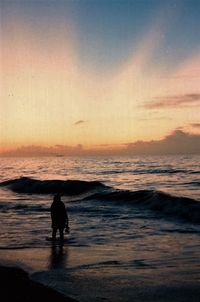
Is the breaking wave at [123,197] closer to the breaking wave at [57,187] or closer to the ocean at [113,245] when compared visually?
the breaking wave at [57,187]

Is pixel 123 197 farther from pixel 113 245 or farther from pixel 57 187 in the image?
pixel 113 245

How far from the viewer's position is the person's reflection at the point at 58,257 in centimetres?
1226

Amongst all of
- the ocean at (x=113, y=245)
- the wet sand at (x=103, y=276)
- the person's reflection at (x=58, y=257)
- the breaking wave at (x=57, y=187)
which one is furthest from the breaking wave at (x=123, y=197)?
the wet sand at (x=103, y=276)

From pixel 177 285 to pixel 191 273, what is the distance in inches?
48.9

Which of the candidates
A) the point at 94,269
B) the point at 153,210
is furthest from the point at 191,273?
the point at 153,210

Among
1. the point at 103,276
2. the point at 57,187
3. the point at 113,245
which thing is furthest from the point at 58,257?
the point at 57,187

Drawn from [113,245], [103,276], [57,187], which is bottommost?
[57,187]

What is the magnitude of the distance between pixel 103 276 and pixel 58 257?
2904mm

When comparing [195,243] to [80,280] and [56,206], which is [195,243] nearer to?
[56,206]

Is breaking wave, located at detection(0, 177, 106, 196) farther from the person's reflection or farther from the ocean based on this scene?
the person's reflection

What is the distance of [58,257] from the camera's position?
44.0 ft

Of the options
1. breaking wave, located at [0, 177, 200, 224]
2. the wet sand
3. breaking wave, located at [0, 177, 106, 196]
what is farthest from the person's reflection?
breaking wave, located at [0, 177, 106, 196]

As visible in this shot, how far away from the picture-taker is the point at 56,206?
15883 mm

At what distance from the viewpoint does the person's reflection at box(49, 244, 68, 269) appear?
12.3 meters
